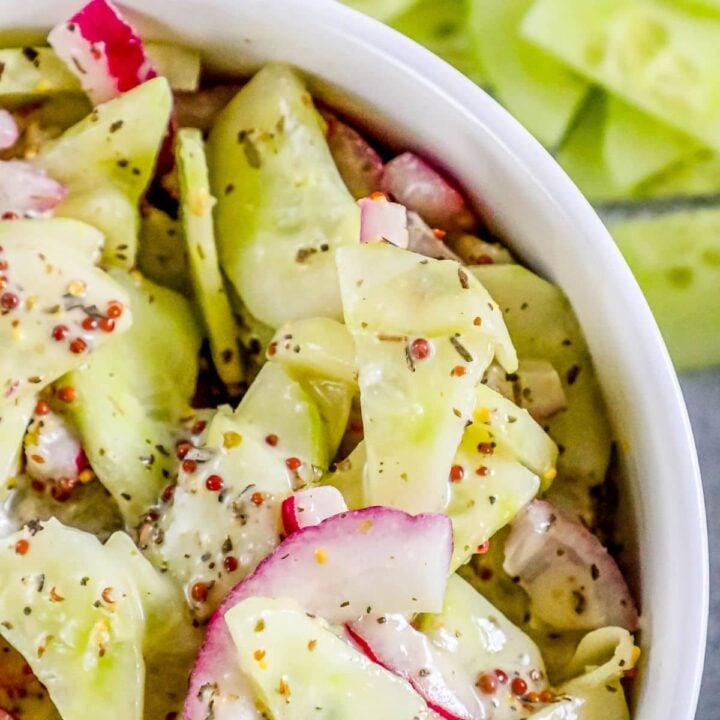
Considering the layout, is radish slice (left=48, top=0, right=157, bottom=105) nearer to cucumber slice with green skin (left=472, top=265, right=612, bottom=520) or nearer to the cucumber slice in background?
the cucumber slice in background

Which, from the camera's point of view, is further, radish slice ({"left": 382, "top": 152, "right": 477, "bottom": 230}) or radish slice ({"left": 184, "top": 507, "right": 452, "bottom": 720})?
radish slice ({"left": 382, "top": 152, "right": 477, "bottom": 230})

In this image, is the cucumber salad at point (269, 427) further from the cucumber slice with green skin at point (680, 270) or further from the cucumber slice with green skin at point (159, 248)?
the cucumber slice with green skin at point (680, 270)

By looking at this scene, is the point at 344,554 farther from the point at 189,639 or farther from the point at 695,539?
the point at 695,539

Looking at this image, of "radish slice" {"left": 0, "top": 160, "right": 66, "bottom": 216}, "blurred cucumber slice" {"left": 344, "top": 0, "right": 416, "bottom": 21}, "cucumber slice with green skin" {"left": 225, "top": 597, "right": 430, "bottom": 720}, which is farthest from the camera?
"blurred cucumber slice" {"left": 344, "top": 0, "right": 416, "bottom": 21}

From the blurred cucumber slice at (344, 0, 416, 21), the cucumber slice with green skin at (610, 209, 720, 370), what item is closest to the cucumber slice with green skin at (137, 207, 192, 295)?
the blurred cucumber slice at (344, 0, 416, 21)

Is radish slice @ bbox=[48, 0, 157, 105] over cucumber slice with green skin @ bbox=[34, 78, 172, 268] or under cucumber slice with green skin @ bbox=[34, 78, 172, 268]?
over

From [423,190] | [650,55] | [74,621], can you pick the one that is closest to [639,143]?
[650,55]

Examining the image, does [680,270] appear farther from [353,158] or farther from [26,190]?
[26,190]
